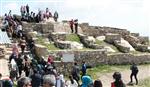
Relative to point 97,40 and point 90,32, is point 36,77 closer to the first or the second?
point 97,40

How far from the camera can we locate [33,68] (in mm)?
21641

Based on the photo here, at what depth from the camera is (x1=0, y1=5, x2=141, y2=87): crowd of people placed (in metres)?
12.4

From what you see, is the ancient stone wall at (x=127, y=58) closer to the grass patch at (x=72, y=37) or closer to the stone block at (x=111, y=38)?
the grass patch at (x=72, y=37)

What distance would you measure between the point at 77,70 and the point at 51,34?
10.9 metres

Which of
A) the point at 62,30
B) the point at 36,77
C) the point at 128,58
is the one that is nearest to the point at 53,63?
the point at 128,58

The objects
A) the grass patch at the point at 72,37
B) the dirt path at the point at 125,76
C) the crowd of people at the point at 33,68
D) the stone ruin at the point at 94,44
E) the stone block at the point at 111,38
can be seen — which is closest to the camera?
the crowd of people at the point at 33,68

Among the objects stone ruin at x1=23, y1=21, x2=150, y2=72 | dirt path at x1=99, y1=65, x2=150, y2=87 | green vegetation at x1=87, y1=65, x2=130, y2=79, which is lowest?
dirt path at x1=99, y1=65, x2=150, y2=87

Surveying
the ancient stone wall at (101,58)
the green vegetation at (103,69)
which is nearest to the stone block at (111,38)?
the ancient stone wall at (101,58)

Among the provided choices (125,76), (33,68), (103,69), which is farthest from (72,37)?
(33,68)

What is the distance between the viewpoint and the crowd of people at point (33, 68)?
1238cm

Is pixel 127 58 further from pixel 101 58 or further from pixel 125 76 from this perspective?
pixel 125 76

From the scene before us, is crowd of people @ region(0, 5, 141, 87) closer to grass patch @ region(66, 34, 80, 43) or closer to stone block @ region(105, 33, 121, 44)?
grass patch @ region(66, 34, 80, 43)

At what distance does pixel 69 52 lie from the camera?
28.0 m

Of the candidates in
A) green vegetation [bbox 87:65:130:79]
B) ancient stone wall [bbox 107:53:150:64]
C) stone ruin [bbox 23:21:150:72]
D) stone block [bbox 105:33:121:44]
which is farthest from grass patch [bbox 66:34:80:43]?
green vegetation [bbox 87:65:130:79]
